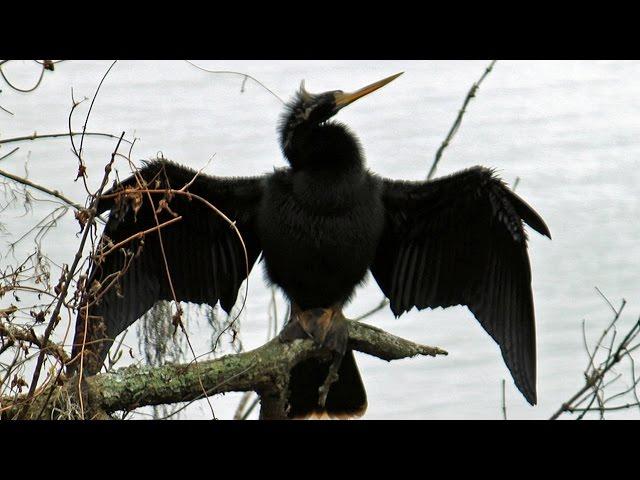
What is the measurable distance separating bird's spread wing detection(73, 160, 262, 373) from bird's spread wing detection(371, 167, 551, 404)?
23.5 inches

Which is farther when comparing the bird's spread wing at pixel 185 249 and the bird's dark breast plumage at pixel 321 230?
the bird's spread wing at pixel 185 249

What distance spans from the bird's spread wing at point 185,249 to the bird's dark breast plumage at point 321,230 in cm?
15

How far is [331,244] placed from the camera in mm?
3881

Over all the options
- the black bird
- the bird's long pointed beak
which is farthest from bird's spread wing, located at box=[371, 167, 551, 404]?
the bird's long pointed beak

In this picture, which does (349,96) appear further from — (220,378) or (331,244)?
(220,378)

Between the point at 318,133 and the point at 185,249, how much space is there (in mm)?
745

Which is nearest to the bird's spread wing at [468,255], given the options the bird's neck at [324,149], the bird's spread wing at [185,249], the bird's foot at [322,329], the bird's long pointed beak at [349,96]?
the bird's neck at [324,149]

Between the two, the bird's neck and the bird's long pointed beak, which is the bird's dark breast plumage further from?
the bird's long pointed beak

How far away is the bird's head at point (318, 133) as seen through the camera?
399cm

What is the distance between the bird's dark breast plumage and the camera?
3.90 metres

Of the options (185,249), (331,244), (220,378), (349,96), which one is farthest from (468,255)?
(220,378)

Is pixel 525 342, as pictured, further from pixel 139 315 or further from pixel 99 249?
pixel 99 249

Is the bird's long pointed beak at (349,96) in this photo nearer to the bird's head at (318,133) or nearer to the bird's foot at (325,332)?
the bird's head at (318,133)
